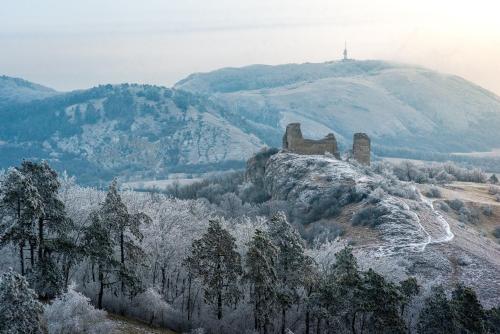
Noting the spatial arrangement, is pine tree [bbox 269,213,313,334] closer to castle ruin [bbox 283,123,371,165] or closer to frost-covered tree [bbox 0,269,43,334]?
frost-covered tree [bbox 0,269,43,334]

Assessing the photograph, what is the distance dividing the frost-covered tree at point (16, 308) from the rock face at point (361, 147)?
87862 millimetres

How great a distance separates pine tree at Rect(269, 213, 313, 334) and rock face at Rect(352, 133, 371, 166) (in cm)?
7018

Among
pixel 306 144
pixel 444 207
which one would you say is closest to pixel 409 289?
pixel 444 207

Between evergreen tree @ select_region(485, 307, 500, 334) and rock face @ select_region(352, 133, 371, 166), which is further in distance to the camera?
rock face @ select_region(352, 133, 371, 166)

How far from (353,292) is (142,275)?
21.4m

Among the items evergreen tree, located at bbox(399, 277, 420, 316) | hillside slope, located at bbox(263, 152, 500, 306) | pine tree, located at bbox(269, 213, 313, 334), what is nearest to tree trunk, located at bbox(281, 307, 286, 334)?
pine tree, located at bbox(269, 213, 313, 334)

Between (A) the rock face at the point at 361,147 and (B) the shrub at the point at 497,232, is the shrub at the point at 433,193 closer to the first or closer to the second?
(B) the shrub at the point at 497,232

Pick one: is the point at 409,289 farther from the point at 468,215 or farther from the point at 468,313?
the point at 468,215

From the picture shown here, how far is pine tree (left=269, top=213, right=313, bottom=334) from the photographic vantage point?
4244cm

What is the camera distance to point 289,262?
4319cm

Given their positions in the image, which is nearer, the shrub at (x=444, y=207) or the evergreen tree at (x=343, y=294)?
the evergreen tree at (x=343, y=294)

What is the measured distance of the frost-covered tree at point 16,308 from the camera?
93.9 feet

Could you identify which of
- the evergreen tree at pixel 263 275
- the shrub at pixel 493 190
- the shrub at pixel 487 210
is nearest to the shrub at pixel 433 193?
the shrub at pixel 487 210

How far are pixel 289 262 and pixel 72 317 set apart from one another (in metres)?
15.6
